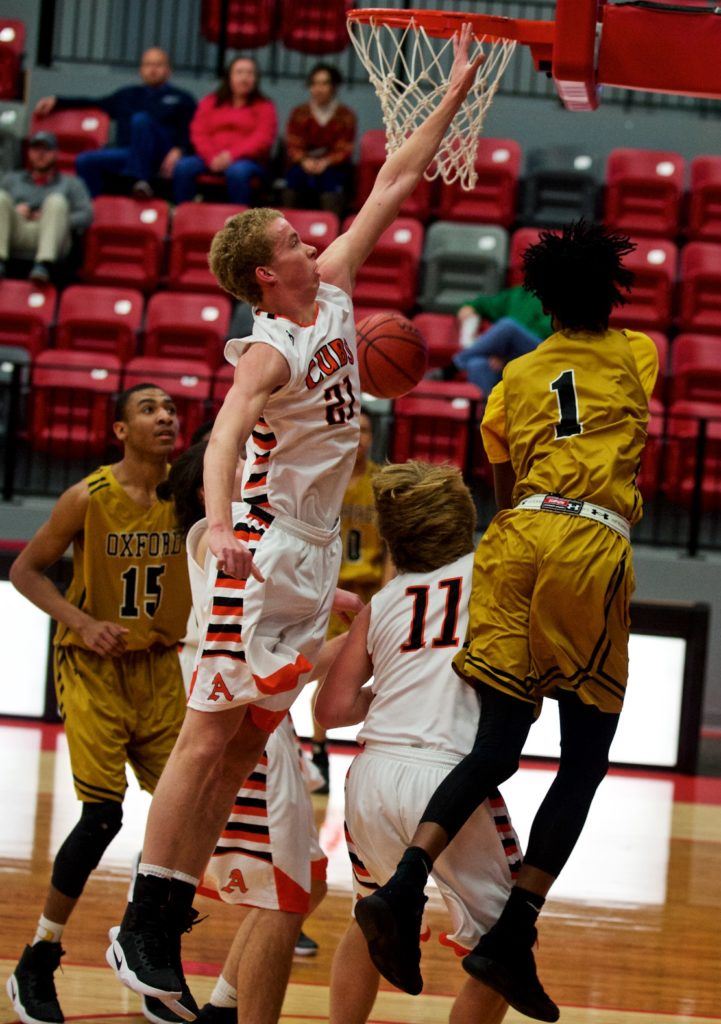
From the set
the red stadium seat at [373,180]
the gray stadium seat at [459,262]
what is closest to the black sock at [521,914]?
the gray stadium seat at [459,262]

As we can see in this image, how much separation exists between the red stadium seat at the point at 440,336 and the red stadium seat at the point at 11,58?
15.8 ft

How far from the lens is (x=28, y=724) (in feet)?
28.3

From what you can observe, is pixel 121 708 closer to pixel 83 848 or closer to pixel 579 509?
pixel 83 848

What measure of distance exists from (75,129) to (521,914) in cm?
1011

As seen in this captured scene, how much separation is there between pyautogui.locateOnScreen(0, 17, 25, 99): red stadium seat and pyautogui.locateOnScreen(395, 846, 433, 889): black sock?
11.0 metres

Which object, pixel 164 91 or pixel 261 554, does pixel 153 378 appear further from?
→ pixel 261 554

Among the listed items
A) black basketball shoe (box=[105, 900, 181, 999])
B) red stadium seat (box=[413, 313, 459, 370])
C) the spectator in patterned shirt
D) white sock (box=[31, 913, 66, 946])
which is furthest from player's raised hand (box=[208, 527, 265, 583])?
the spectator in patterned shirt

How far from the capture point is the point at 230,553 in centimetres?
339

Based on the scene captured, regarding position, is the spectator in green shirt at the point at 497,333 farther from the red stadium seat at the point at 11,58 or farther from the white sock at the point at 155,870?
the white sock at the point at 155,870

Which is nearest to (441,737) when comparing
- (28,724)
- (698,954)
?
(698,954)

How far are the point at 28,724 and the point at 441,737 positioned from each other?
5.26 meters

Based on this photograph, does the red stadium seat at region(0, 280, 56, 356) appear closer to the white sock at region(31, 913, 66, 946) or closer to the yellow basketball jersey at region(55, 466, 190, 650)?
the yellow basketball jersey at region(55, 466, 190, 650)

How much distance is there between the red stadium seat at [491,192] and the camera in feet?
38.8

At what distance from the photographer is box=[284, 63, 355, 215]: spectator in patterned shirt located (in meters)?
11.6
